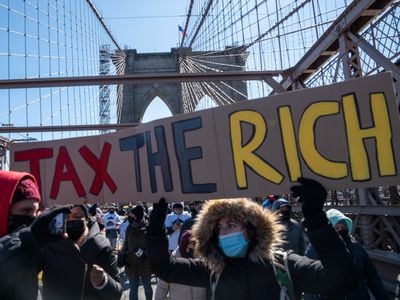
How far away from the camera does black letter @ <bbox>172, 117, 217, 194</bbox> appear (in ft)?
5.49

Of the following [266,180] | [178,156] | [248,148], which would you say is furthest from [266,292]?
[178,156]

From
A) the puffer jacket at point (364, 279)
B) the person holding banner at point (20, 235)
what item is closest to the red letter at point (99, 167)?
the person holding banner at point (20, 235)

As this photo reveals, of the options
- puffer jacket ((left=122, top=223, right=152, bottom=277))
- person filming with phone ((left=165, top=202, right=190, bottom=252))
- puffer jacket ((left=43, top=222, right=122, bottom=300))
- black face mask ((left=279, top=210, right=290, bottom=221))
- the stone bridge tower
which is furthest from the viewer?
the stone bridge tower

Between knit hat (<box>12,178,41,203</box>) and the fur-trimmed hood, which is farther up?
knit hat (<box>12,178,41,203</box>)

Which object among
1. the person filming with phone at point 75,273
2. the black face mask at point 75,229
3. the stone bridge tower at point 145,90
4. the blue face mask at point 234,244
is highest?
the stone bridge tower at point 145,90

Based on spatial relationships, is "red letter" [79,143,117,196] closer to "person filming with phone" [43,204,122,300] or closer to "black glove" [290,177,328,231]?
"person filming with phone" [43,204,122,300]

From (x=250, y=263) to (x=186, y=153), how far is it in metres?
0.56

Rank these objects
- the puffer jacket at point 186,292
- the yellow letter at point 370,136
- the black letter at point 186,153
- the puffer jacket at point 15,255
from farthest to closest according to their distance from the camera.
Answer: the puffer jacket at point 186,292
the black letter at point 186,153
the yellow letter at point 370,136
the puffer jacket at point 15,255

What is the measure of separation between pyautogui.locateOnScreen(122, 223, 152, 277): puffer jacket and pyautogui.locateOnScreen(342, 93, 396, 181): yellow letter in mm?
2660

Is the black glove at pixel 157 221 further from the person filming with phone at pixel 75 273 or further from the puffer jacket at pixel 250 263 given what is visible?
the person filming with phone at pixel 75 273

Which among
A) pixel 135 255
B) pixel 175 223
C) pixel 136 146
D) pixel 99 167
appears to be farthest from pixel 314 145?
pixel 175 223

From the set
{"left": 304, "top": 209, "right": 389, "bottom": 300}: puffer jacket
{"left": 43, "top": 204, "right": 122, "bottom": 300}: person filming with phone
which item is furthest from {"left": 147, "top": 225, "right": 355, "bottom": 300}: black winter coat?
{"left": 304, "top": 209, "right": 389, "bottom": 300}: puffer jacket

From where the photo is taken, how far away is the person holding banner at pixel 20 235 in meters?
1.07

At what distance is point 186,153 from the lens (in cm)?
171
